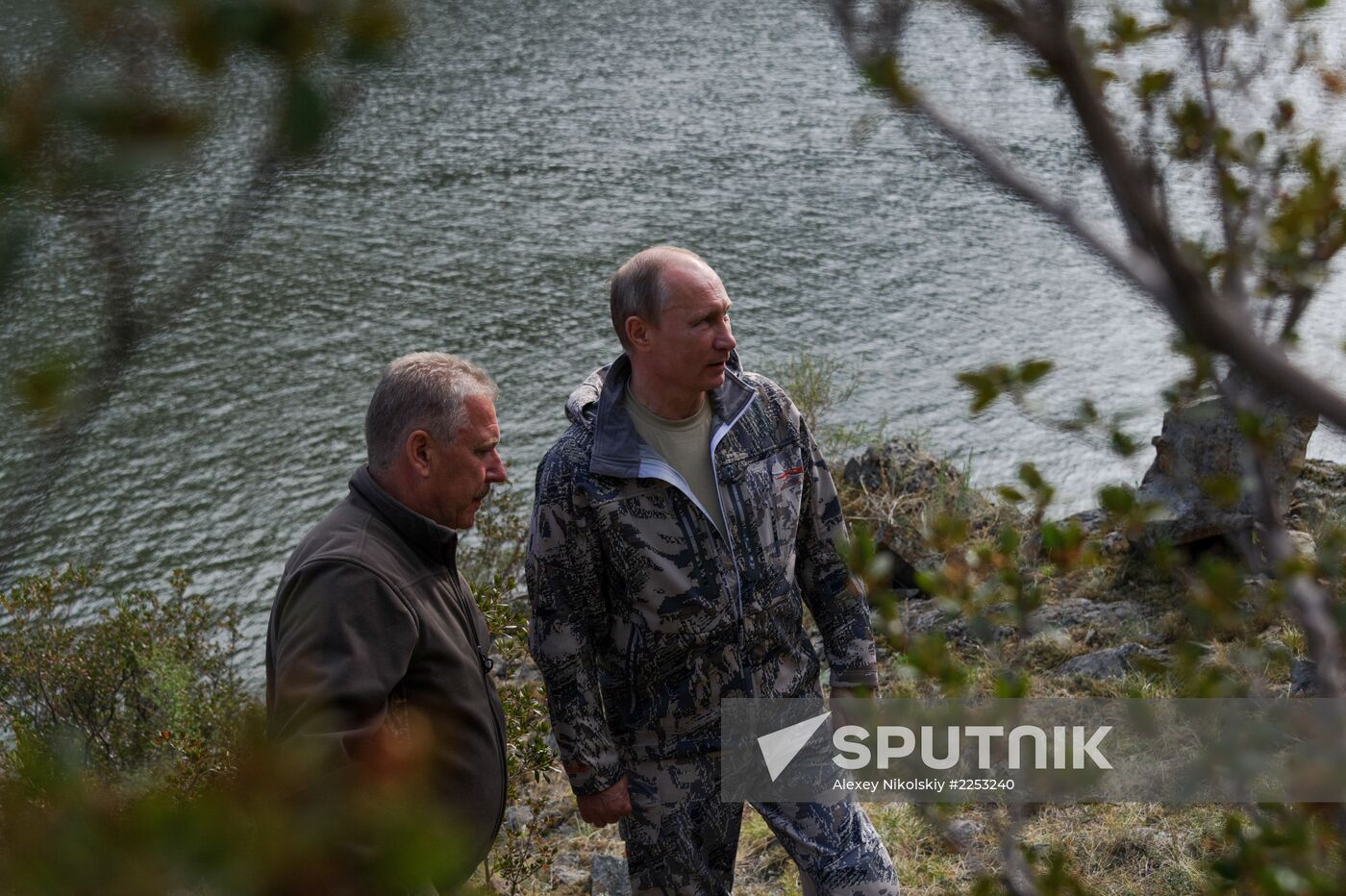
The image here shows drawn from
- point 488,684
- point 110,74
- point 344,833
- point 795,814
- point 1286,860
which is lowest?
point 795,814

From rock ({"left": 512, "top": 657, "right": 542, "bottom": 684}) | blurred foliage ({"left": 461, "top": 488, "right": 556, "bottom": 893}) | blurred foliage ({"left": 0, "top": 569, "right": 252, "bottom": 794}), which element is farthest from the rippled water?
blurred foliage ({"left": 461, "top": 488, "right": 556, "bottom": 893})

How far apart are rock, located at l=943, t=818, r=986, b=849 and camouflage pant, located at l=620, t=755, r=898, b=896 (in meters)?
1.20

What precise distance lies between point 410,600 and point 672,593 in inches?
26.5

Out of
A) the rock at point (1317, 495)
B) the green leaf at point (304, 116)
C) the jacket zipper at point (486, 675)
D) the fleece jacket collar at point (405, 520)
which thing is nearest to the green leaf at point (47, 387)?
the green leaf at point (304, 116)

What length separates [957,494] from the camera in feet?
23.2

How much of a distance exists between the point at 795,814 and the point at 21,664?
4.10 m

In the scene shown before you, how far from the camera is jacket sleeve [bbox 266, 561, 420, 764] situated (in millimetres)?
2355

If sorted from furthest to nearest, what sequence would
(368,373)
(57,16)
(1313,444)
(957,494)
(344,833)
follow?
(368,373) → (1313,444) → (957,494) → (57,16) → (344,833)

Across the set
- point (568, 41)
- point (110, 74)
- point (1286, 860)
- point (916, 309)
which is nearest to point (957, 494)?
point (916, 309)

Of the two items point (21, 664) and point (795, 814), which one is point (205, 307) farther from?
point (795, 814)

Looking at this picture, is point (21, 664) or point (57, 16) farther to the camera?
point (21, 664)

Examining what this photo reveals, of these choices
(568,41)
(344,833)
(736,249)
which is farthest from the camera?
(568,41)

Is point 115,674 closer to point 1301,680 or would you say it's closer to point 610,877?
point 610,877

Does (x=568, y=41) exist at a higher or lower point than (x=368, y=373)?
higher
